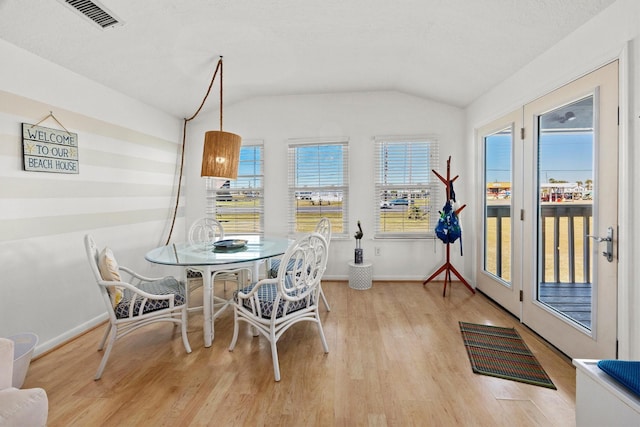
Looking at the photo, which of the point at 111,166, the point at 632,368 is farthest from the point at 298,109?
the point at 632,368

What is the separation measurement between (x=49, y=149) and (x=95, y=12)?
3.77ft

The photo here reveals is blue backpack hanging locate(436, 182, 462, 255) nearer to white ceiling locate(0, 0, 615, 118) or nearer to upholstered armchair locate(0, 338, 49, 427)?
white ceiling locate(0, 0, 615, 118)

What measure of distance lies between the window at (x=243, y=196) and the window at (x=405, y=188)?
168 centimetres

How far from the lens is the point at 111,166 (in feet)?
10.2

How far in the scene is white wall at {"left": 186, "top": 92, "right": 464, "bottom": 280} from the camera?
164 inches

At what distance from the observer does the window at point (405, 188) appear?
4.21 meters

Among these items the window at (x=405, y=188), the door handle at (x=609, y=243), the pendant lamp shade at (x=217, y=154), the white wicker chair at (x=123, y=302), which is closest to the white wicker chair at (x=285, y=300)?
the white wicker chair at (x=123, y=302)

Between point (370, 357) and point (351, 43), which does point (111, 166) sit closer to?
point (351, 43)

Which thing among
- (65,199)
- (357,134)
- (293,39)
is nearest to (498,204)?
(357,134)

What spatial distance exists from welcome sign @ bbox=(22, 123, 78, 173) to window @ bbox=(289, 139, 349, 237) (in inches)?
95.6

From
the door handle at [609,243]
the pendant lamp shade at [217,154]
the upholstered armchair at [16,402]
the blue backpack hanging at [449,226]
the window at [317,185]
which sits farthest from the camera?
the window at [317,185]

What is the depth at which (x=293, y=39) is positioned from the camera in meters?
2.79

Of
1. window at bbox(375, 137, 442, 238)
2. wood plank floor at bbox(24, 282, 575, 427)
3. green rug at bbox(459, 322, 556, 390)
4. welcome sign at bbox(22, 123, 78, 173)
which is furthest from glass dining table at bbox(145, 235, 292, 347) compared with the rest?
window at bbox(375, 137, 442, 238)

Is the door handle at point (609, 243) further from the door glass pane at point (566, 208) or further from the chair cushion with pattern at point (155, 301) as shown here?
the chair cushion with pattern at point (155, 301)
